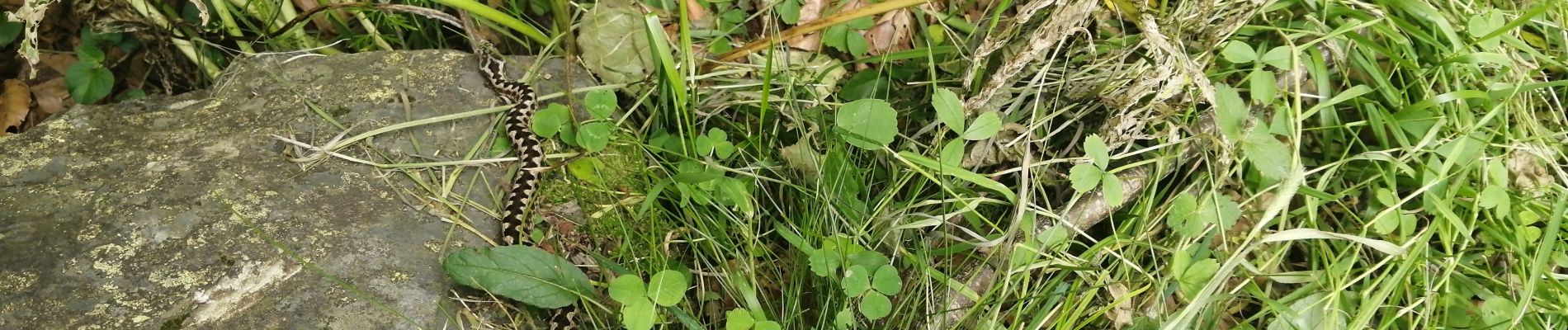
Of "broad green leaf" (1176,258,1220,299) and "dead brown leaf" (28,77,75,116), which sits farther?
"dead brown leaf" (28,77,75,116)

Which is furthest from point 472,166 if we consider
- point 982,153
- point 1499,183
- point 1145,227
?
point 1499,183

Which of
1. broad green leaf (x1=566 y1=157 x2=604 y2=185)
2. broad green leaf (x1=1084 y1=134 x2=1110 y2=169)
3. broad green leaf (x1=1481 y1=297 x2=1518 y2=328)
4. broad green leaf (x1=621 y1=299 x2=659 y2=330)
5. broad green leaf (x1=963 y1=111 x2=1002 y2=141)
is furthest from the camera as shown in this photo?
broad green leaf (x1=566 y1=157 x2=604 y2=185)

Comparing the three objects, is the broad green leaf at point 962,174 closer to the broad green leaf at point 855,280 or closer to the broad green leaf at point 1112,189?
the broad green leaf at point 1112,189

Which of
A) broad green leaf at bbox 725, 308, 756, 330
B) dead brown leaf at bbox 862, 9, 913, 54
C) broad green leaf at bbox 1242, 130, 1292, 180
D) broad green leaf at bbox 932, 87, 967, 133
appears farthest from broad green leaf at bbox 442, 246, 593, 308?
broad green leaf at bbox 1242, 130, 1292, 180

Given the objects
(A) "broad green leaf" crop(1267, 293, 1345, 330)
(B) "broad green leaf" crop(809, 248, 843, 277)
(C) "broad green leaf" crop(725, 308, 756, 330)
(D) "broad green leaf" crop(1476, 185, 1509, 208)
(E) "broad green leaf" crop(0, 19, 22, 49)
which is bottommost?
(A) "broad green leaf" crop(1267, 293, 1345, 330)

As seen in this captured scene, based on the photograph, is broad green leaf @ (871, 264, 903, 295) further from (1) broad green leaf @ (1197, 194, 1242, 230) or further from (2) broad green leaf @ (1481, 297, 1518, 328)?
(2) broad green leaf @ (1481, 297, 1518, 328)

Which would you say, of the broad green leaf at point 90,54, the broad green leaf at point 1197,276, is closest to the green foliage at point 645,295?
the broad green leaf at point 1197,276

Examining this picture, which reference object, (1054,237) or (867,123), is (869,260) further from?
(1054,237)
